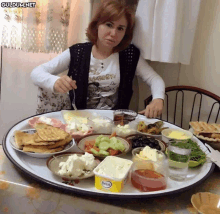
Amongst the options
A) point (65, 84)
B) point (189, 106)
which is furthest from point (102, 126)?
point (189, 106)

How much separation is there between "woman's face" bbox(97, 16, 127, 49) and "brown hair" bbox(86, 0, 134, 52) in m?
0.03

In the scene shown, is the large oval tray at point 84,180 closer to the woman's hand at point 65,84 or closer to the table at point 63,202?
the table at point 63,202

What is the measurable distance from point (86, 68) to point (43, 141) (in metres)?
0.86

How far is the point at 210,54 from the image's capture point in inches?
75.9

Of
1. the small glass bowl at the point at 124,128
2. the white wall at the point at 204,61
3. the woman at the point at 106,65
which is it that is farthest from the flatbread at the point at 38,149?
the white wall at the point at 204,61

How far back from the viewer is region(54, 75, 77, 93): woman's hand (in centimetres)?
142

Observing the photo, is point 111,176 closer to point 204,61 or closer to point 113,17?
point 113,17

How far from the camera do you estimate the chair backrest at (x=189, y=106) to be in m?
2.00

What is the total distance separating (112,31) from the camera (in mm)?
1640

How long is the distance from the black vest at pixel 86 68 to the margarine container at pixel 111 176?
0.96m

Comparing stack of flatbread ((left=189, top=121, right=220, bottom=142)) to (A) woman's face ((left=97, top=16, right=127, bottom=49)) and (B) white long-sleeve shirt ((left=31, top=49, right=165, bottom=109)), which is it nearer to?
(B) white long-sleeve shirt ((left=31, top=49, right=165, bottom=109))

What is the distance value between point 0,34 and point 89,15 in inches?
29.3

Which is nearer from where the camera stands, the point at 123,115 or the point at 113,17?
the point at 123,115

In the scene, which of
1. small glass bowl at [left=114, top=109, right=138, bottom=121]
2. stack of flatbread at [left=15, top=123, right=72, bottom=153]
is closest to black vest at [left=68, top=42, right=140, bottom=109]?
small glass bowl at [left=114, top=109, right=138, bottom=121]
